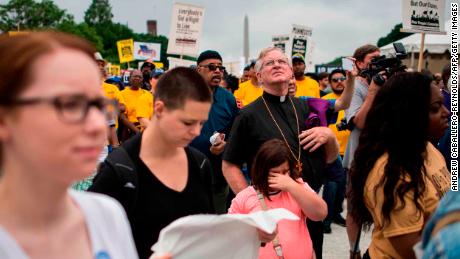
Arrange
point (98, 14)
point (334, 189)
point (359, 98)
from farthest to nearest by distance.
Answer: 1. point (98, 14)
2. point (334, 189)
3. point (359, 98)

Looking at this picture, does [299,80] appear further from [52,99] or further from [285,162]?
[52,99]

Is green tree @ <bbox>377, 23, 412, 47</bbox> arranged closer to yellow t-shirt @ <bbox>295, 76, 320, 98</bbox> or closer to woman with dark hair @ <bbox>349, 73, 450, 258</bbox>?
yellow t-shirt @ <bbox>295, 76, 320, 98</bbox>

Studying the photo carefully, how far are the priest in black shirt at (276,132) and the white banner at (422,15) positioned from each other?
139 inches

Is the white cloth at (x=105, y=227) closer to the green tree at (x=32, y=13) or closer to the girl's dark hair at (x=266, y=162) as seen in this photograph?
the girl's dark hair at (x=266, y=162)

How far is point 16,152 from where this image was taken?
4.25 feet

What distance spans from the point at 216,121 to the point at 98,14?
106824 mm

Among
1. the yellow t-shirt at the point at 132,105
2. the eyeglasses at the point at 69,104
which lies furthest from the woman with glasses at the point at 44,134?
the yellow t-shirt at the point at 132,105

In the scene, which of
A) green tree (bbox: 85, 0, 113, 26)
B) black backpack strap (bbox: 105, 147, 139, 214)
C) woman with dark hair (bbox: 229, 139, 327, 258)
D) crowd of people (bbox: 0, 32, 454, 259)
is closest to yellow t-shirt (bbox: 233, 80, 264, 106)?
crowd of people (bbox: 0, 32, 454, 259)

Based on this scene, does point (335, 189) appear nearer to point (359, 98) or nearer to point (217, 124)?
point (359, 98)

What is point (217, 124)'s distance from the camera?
512 centimetres

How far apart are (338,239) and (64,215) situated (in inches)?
225

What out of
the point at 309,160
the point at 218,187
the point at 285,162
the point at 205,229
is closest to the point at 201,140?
the point at 218,187

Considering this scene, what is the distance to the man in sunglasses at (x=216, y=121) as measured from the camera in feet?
16.3

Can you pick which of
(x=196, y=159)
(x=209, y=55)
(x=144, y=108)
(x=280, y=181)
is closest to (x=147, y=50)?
(x=144, y=108)
